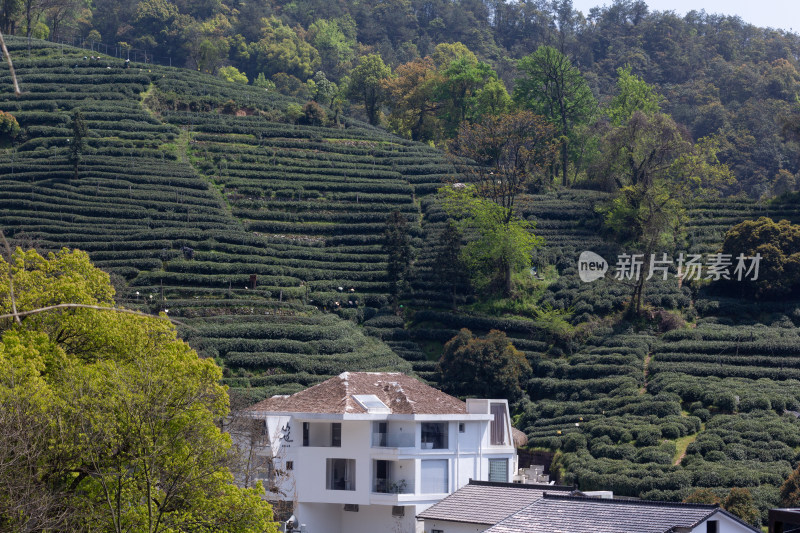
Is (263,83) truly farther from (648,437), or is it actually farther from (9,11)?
(648,437)

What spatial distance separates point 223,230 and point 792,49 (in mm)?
103913

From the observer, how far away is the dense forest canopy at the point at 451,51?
341 feet

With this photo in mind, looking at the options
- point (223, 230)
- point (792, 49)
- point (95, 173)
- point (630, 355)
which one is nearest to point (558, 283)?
point (630, 355)

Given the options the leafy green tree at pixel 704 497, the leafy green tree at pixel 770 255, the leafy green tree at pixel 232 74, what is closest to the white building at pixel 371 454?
the leafy green tree at pixel 704 497

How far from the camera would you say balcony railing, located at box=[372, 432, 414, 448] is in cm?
3975

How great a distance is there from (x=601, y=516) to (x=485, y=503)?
20.3 ft

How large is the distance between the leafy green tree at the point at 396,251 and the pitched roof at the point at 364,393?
64.6 ft

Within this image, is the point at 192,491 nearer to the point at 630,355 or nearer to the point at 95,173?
the point at 630,355

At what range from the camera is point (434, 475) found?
39.7m

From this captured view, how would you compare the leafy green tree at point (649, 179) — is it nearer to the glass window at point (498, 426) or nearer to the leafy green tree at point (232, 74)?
the glass window at point (498, 426)

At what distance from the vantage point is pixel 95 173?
7300 cm

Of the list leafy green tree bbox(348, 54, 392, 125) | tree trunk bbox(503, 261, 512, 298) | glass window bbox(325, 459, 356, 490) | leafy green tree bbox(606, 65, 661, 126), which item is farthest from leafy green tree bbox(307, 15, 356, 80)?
glass window bbox(325, 459, 356, 490)

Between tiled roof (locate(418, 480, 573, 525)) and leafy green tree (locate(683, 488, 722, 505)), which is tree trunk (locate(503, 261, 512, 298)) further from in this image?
tiled roof (locate(418, 480, 573, 525))
